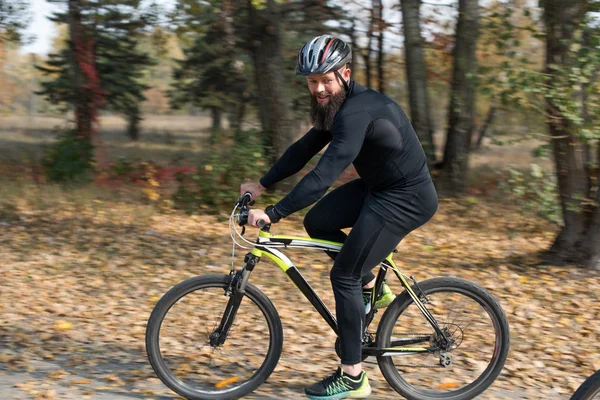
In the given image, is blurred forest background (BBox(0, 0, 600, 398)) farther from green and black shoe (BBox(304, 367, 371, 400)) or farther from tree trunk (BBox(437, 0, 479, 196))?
green and black shoe (BBox(304, 367, 371, 400))

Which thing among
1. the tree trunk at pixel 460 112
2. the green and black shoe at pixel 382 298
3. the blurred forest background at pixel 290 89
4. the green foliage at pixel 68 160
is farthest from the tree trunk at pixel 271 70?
the green and black shoe at pixel 382 298

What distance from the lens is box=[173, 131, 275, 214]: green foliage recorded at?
34.3 ft

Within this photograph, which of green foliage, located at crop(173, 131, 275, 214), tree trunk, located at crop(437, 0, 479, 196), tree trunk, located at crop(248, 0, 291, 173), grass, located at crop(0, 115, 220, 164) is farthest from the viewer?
grass, located at crop(0, 115, 220, 164)

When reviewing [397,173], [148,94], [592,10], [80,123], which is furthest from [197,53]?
[397,173]

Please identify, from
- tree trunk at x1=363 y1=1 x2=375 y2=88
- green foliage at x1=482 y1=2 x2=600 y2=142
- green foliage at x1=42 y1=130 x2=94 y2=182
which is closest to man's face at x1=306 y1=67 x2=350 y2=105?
green foliage at x1=482 y1=2 x2=600 y2=142

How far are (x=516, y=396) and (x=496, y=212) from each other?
23.5ft

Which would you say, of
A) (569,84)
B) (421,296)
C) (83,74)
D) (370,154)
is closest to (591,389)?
(421,296)

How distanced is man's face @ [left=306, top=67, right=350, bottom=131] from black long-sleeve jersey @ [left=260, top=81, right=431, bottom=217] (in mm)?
68

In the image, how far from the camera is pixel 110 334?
538 cm

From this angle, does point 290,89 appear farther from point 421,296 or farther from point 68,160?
point 421,296

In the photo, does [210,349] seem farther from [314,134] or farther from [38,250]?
[38,250]

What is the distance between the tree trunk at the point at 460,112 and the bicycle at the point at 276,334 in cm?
767

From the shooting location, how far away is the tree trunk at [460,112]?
11.4 m

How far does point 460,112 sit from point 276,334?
29.0ft
